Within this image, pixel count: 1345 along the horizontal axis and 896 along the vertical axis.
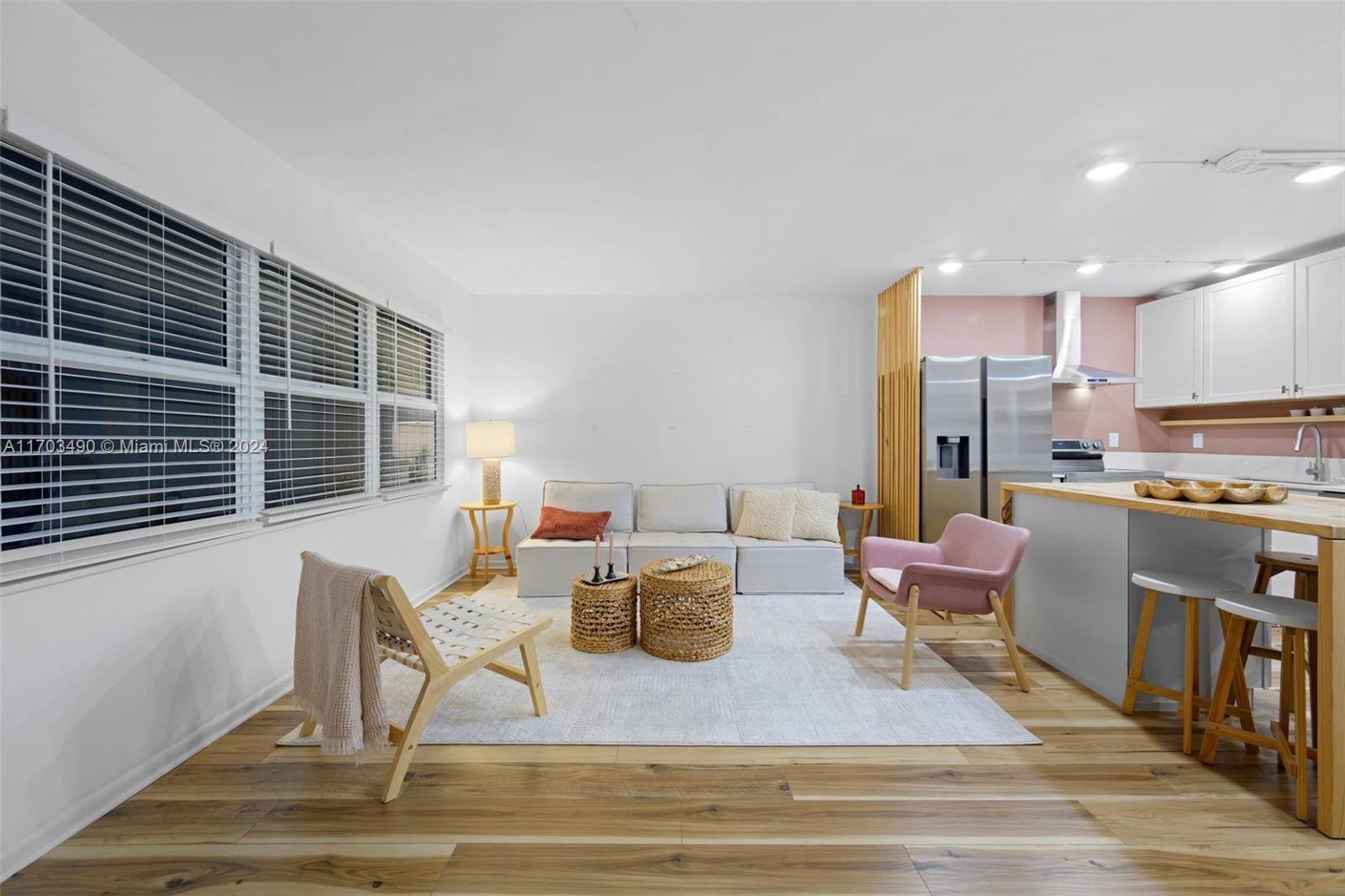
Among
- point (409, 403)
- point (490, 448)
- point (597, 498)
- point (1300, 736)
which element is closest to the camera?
point (1300, 736)

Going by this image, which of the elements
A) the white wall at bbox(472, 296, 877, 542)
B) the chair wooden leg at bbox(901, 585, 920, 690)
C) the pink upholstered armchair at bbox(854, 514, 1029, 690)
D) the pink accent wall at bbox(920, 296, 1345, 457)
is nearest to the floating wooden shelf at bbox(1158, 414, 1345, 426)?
the pink accent wall at bbox(920, 296, 1345, 457)

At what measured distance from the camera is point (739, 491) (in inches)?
187

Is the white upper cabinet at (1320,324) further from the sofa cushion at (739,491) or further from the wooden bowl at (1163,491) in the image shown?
the sofa cushion at (739,491)

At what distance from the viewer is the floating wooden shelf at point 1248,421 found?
377cm

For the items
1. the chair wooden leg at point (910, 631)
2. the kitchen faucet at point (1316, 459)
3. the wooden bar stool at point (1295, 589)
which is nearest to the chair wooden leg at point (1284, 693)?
the wooden bar stool at point (1295, 589)

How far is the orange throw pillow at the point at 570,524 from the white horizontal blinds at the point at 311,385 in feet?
4.68

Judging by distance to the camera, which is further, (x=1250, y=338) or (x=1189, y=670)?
(x=1250, y=338)

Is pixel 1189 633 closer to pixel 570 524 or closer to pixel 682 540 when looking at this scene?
pixel 682 540

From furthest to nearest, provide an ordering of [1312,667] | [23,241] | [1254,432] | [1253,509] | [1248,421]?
[1254,432]
[1248,421]
[1253,509]
[1312,667]
[23,241]

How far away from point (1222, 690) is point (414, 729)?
2875 millimetres

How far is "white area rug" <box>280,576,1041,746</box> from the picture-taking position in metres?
2.12

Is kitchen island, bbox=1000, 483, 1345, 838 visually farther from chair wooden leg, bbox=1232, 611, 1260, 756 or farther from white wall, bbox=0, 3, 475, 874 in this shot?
white wall, bbox=0, 3, 475, 874

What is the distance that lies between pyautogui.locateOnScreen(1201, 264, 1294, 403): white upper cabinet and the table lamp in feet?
19.1

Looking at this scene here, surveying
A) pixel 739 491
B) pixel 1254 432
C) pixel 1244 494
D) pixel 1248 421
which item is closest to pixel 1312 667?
pixel 1244 494
